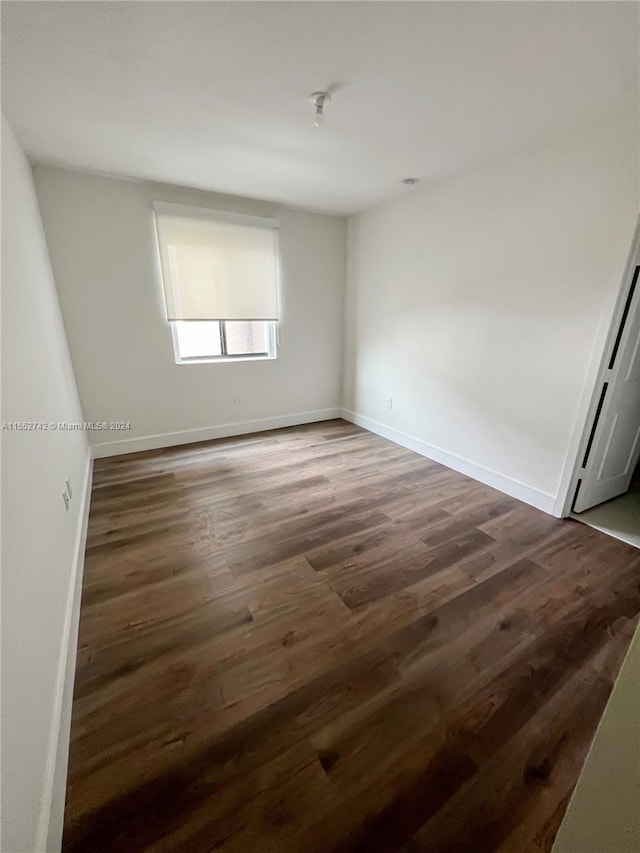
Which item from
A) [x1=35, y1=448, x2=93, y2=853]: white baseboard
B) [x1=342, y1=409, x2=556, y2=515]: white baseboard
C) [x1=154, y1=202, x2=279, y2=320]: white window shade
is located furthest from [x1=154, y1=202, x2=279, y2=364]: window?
[x1=35, y1=448, x2=93, y2=853]: white baseboard

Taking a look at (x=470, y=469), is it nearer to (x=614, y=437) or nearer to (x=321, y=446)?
(x=614, y=437)

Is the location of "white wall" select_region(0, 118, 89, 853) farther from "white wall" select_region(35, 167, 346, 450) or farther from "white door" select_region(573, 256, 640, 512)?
"white door" select_region(573, 256, 640, 512)

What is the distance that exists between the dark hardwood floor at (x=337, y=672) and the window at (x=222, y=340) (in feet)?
5.65

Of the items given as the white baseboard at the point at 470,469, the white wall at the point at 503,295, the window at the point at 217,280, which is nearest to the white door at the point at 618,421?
the white wall at the point at 503,295

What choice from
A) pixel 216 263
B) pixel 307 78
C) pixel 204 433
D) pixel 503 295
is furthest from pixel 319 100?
pixel 204 433

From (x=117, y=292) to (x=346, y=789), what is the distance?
3.73 m

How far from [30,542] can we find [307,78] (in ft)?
7.55

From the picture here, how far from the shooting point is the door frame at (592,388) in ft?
6.82

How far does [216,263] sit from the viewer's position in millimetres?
3529

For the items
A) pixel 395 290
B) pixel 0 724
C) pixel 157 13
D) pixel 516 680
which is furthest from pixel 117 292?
pixel 516 680

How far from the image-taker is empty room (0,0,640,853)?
110 cm

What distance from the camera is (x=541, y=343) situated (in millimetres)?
2525

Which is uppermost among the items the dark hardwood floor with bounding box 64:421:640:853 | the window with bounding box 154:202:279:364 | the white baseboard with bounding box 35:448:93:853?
the window with bounding box 154:202:279:364

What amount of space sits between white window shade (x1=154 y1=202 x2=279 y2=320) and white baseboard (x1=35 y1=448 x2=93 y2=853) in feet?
8.36
